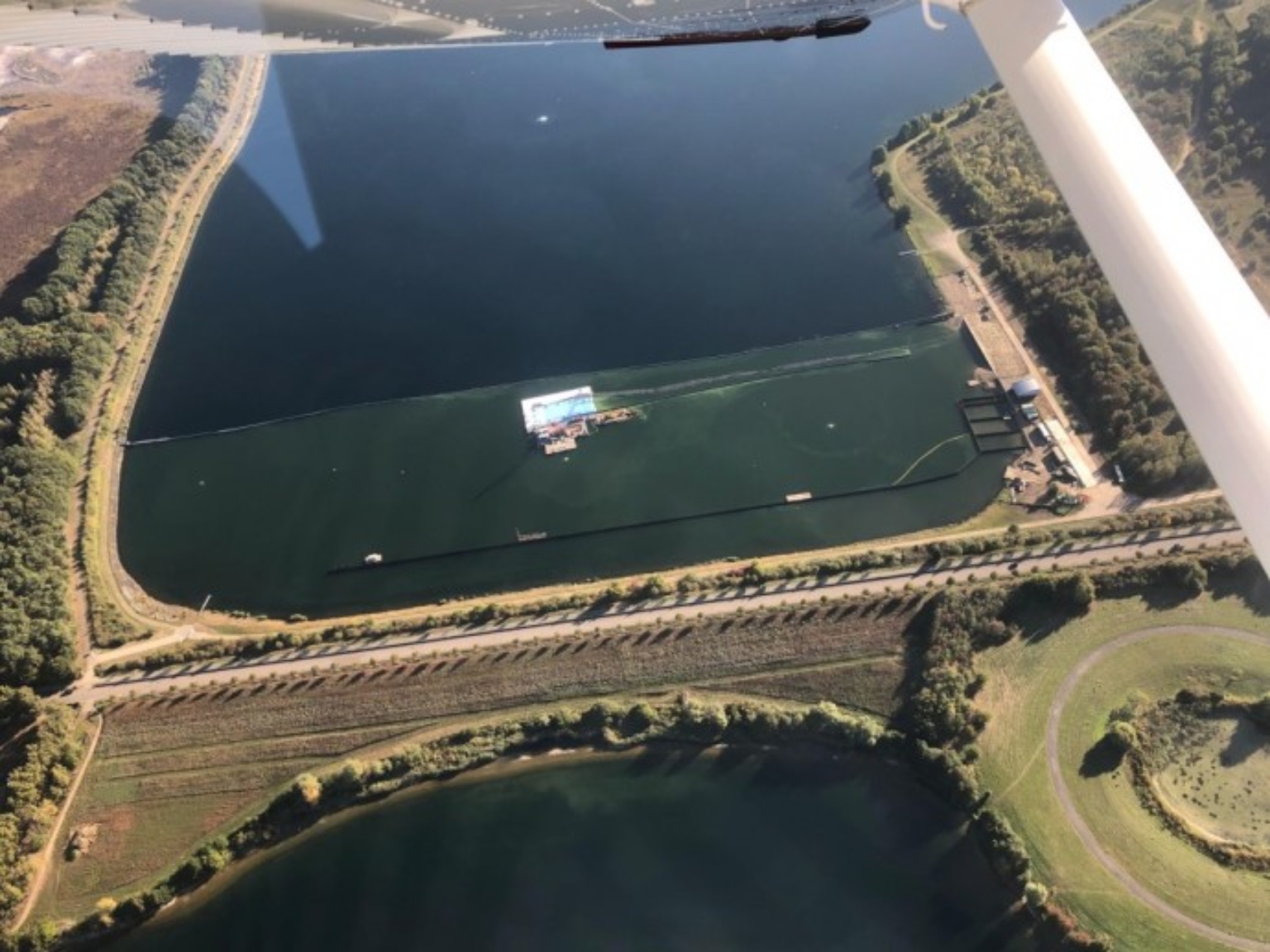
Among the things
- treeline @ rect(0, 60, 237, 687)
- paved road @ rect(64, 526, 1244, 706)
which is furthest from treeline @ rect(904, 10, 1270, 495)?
treeline @ rect(0, 60, 237, 687)

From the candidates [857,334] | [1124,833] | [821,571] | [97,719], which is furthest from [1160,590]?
[97,719]

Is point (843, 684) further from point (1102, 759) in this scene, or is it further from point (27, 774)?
point (27, 774)

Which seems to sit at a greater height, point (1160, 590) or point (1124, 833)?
point (1160, 590)

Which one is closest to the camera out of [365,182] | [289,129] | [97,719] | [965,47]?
[97,719]

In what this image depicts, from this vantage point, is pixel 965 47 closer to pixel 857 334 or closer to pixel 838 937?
pixel 857 334

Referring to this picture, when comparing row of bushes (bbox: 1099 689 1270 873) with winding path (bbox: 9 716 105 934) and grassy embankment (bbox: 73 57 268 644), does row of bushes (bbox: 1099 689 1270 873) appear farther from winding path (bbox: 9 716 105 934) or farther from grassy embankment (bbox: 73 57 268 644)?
grassy embankment (bbox: 73 57 268 644)

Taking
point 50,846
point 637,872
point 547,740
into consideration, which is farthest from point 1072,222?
point 50,846
